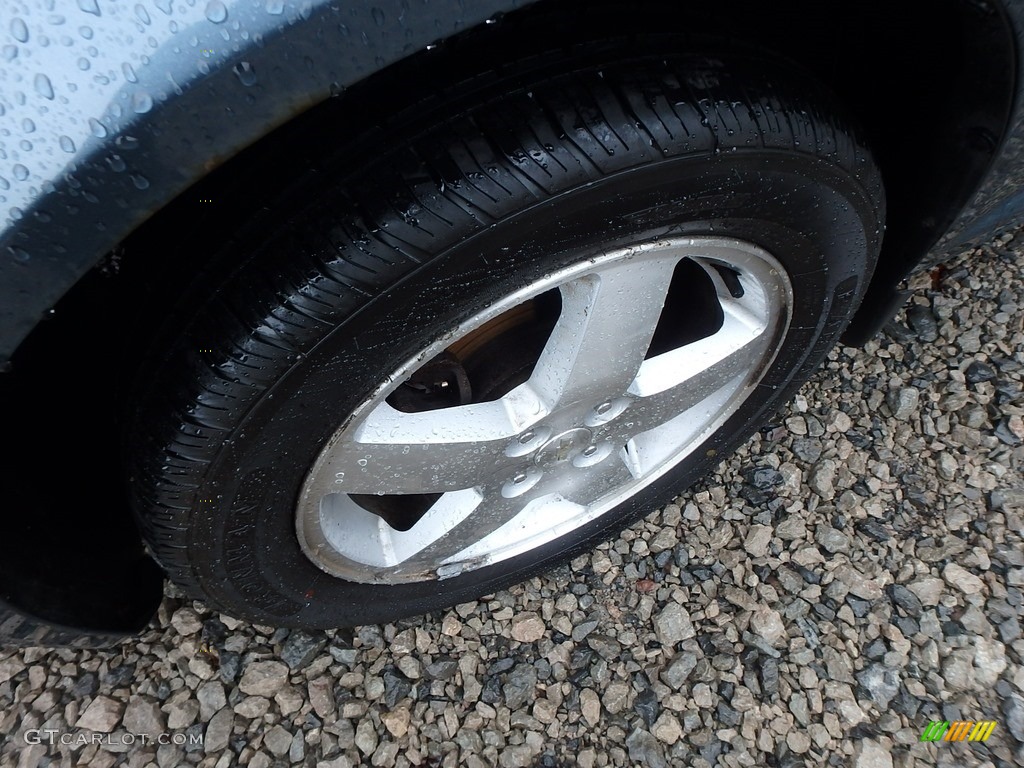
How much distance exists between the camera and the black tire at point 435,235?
0.82 meters

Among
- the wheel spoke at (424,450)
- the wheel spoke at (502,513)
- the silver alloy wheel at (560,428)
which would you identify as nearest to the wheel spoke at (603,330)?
the silver alloy wheel at (560,428)

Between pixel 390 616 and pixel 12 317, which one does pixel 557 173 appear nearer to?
pixel 12 317

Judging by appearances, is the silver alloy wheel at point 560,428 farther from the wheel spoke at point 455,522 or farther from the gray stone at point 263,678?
the gray stone at point 263,678

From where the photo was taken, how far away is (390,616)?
143 centimetres

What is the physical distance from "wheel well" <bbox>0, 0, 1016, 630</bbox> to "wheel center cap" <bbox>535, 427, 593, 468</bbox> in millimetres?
615

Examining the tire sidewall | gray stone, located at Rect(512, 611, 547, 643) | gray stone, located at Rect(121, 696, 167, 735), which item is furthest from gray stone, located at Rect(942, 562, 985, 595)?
gray stone, located at Rect(121, 696, 167, 735)

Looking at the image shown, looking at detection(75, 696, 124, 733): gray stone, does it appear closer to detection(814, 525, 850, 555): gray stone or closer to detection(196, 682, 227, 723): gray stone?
detection(196, 682, 227, 723): gray stone

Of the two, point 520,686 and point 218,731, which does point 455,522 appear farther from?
point 218,731

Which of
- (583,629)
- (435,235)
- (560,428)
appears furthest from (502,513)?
(435,235)

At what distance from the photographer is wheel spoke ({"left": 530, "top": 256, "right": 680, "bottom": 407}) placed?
3.36 ft

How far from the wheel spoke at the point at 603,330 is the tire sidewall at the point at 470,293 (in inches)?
2.8

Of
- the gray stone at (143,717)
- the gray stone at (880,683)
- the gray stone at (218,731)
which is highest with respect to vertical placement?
the gray stone at (143,717)

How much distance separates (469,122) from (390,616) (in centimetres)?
97

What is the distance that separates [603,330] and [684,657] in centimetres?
79
